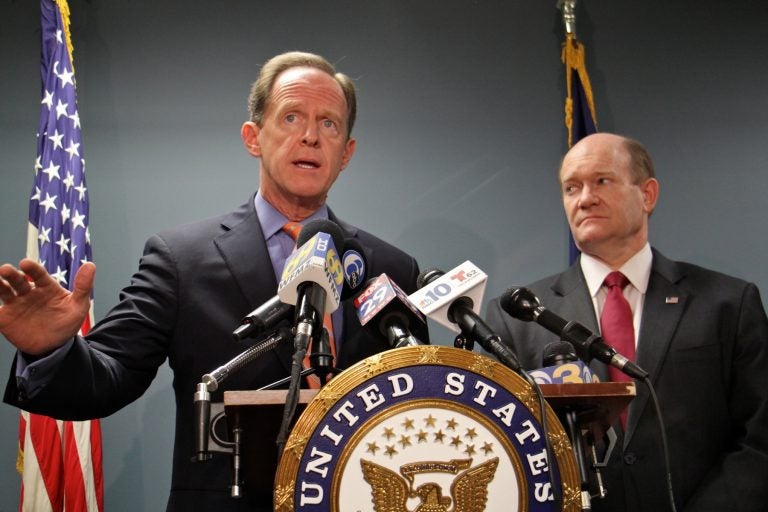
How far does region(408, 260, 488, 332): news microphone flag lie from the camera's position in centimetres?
144

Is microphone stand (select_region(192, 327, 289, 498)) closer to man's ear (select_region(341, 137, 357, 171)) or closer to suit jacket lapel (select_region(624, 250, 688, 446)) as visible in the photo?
man's ear (select_region(341, 137, 357, 171))

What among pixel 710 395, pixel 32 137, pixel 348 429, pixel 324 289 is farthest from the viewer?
pixel 32 137

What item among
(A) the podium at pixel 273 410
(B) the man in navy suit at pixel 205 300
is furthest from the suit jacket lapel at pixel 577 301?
(A) the podium at pixel 273 410

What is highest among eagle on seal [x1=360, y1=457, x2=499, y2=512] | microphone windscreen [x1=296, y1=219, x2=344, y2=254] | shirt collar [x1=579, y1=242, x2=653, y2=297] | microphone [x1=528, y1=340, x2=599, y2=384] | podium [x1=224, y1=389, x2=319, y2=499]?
shirt collar [x1=579, y1=242, x2=653, y2=297]

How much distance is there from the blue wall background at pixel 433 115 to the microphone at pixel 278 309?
2.24 m

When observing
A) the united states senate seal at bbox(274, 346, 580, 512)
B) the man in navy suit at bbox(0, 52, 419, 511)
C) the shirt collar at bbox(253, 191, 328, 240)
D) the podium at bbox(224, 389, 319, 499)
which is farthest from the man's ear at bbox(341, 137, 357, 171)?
the united states senate seal at bbox(274, 346, 580, 512)

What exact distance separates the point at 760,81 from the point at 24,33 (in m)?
3.68

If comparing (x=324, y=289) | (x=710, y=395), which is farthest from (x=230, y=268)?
(x=710, y=395)

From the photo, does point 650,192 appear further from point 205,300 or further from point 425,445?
point 425,445

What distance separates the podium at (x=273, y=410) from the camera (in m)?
1.21

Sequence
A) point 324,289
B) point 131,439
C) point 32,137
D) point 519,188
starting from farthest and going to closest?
point 519,188 < point 32,137 < point 131,439 < point 324,289

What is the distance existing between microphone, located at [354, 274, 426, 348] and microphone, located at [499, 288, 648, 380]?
0.72 feet

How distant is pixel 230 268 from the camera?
1959 mm

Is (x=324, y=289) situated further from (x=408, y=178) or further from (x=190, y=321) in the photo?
(x=408, y=178)
